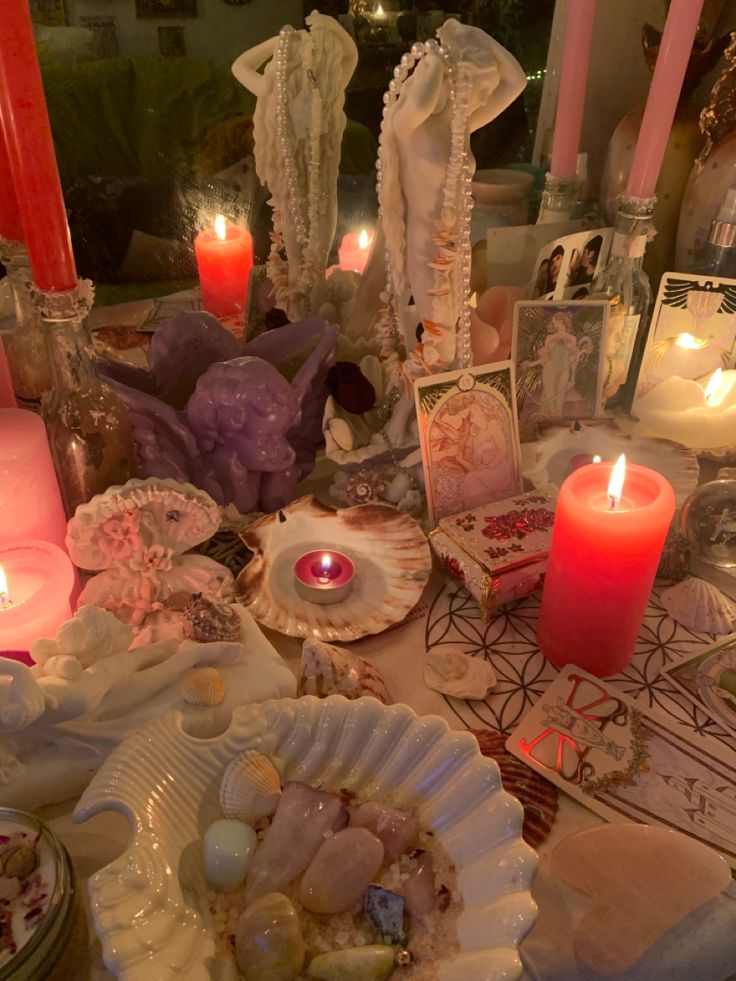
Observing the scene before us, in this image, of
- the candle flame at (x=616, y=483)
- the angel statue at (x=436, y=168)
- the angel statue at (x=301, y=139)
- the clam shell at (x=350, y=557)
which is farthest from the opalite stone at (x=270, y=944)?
the angel statue at (x=301, y=139)

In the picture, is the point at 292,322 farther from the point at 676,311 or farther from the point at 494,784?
the point at 494,784

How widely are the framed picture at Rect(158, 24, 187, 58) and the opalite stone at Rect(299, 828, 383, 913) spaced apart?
0.67 meters

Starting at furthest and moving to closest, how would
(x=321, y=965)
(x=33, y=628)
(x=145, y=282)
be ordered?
(x=145, y=282) → (x=33, y=628) → (x=321, y=965)

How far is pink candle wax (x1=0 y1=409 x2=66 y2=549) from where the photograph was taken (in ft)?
1.72

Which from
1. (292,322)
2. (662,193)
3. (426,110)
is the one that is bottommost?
(292,322)

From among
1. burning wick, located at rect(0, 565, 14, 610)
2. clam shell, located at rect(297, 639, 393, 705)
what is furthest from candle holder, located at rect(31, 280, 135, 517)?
clam shell, located at rect(297, 639, 393, 705)

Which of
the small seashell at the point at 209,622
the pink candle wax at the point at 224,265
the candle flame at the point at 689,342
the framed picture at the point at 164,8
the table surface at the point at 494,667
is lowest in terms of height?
the table surface at the point at 494,667

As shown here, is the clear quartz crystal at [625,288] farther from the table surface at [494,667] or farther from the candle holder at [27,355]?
the candle holder at [27,355]

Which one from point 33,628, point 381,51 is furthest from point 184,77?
point 33,628

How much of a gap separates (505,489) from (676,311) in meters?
0.29

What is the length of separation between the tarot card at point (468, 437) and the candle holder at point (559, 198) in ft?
0.86

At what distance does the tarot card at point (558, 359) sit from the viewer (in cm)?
75

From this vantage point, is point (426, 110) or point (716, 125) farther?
point (716, 125)

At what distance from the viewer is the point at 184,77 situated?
72cm
